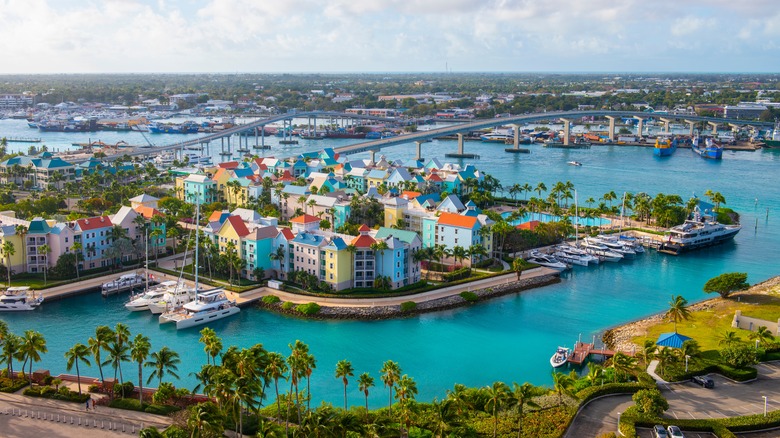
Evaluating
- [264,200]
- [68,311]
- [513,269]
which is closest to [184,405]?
[68,311]

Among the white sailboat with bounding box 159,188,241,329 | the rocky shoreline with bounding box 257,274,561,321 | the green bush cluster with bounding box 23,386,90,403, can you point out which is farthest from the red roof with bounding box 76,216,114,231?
the green bush cluster with bounding box 23,386,90,403

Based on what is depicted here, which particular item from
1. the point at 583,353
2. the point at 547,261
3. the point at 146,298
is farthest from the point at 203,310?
the point at 547,261

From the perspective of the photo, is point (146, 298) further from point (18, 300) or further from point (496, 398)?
point (496, 398)

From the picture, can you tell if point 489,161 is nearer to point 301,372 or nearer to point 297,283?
point 297,283

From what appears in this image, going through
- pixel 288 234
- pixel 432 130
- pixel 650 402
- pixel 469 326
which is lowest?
pixel 469 326

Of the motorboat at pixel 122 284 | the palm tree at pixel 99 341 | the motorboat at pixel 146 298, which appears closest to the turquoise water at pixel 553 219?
the motorboat at pixel 146 298

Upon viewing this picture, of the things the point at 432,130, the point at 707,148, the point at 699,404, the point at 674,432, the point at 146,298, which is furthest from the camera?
the point at 432,130
